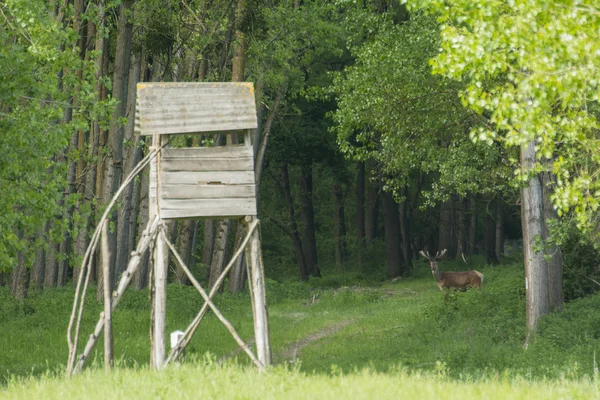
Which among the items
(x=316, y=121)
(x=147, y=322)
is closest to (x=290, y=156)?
(x=316, y=121)

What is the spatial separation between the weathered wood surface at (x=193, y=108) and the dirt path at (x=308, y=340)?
19.1 ft

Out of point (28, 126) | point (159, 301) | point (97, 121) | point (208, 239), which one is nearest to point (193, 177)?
point (159, 301)

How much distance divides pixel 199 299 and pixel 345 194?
35.0 m

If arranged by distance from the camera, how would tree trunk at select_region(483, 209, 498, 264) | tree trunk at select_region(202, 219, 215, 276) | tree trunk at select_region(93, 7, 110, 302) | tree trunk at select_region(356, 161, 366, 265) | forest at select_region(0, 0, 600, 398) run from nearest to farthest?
forest at select_region(0, 0, 600, 398), tree trunk at select_region(93, 7, 110, 302), tree trunk at select_region(202, 219, 215, 276), tree trunk at select_region(483, 209, 498, 264), tree trunk at select_region(356, 161, 366, 265)

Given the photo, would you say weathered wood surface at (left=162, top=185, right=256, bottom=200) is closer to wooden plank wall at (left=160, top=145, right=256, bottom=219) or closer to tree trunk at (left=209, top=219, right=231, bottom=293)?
wooden plank wall at (left=160, top=145, right=256, bottom=219)

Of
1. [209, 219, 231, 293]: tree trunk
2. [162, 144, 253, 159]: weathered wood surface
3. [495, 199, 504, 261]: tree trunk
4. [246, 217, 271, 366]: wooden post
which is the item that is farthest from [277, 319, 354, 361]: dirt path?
[495, 199, 504, 261]: tree trunk

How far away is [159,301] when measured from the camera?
15.1 m

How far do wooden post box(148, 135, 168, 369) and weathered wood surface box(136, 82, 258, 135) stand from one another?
30 cm

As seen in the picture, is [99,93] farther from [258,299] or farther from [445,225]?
[445,225]

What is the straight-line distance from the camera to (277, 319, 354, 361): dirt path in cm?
2038

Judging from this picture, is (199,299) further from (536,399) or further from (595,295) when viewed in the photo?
(536,399)

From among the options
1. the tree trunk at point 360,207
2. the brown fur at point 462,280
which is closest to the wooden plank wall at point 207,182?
the brown fur at point 462,280

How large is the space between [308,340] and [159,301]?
8.57 m

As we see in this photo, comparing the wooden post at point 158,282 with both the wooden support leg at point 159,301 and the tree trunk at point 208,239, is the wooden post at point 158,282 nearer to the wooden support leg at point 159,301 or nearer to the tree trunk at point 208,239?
the wooden support leg at point 159,301
